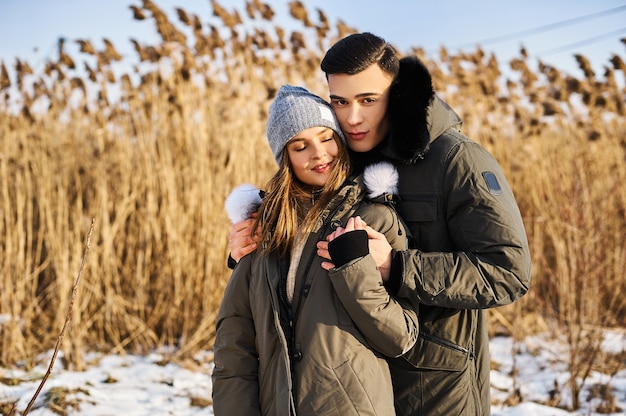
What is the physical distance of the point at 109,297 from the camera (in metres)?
4.06

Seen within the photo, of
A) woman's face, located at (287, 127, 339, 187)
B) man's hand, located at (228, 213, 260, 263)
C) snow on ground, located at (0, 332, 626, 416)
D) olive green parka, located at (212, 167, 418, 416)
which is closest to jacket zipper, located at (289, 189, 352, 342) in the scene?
olive green parka, located at (212, 167, 418, 416)

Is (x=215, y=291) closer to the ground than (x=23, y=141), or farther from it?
closer to the ground

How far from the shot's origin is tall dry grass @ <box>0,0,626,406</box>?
12.9 ft

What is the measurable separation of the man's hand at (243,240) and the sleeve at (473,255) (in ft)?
Result: 1.42

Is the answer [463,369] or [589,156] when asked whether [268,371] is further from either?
[589,156]

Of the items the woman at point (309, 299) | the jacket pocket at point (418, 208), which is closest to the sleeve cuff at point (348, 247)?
the woman at point (309, 299)

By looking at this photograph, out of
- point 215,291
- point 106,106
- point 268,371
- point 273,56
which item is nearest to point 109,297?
point 215,291

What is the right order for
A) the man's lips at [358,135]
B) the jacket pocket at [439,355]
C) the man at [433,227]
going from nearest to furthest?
the man at [433,227], the jacket pocket at [439,355], the man's lips at [358,135]

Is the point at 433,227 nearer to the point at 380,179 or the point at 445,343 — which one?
the point at 380,179

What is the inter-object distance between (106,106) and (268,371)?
3.49 metres

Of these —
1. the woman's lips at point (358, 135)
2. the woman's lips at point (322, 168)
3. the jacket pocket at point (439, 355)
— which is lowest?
the jacket pocket at point (439, 355)

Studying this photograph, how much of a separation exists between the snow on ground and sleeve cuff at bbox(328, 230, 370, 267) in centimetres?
202

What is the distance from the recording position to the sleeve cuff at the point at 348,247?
59.8 inches

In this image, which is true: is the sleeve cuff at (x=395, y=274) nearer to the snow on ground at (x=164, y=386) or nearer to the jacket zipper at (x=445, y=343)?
the jacket zipper at (x=445, y=343)
